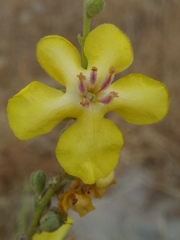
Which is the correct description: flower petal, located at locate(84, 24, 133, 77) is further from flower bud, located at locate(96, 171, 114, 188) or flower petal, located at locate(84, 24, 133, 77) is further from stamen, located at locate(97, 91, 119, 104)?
flower bud, located at locate(96, 171, 114, 188)

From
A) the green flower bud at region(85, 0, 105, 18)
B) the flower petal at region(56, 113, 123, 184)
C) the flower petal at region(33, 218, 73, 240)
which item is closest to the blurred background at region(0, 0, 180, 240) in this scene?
the flower petal at region(33, 218, 73, 240)

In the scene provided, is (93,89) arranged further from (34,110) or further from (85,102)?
(34,110)

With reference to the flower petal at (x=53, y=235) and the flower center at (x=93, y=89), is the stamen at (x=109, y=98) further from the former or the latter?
the flower petal at (x=53, y=235)

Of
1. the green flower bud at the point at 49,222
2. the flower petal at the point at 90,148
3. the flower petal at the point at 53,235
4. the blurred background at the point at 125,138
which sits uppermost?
the flower petal at the point at 90,148

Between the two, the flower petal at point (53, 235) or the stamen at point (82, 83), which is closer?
the stamen at point (82, 83)

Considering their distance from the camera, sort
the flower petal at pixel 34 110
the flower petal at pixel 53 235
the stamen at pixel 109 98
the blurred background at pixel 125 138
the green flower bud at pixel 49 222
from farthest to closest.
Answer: the blurred background at pixel 125 138 → the flower petal at pixel 53 235 → the green flower bud at pixel 49 222 → the stamen at pixel 109 98 → the flower petal at pixel 34 110

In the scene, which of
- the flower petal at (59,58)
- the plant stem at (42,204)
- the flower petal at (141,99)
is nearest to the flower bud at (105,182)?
the plant stem at (42,204)

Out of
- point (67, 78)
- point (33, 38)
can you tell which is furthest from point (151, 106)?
point (33, 38)
